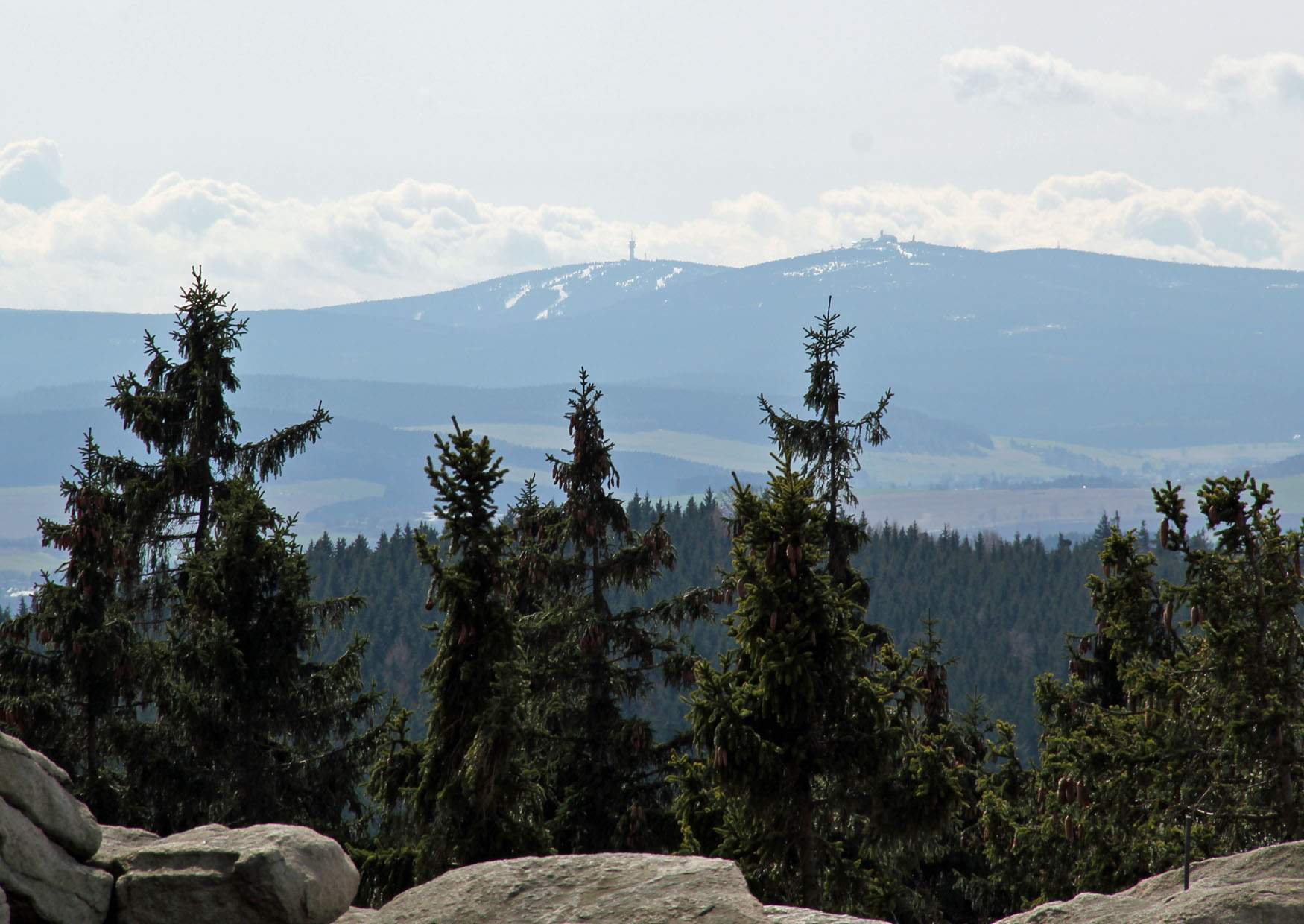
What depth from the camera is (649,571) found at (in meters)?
24.0

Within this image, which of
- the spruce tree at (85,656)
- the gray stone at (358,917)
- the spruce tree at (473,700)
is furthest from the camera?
the spruce tree at (85,656)

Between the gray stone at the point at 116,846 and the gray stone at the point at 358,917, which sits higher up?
the gray stone at the point at 116,846

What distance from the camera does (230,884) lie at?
13.3 meters

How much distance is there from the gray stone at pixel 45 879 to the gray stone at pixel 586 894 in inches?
111

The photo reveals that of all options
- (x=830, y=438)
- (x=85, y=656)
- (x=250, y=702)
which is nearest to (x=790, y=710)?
(x=250, y=702)

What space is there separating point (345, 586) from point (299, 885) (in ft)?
487

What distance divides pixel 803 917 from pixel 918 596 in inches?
6696

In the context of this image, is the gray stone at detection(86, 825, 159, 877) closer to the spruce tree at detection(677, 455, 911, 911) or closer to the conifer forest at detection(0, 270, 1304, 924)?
the conifer forest at detection(0, 270, 1304, 924)

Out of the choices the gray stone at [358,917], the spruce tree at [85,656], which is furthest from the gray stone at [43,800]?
the spruce tree at [85,656]

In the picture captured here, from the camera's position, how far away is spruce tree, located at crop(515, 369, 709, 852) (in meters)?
23.6

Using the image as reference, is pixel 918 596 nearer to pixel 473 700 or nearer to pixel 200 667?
pixel 200 667

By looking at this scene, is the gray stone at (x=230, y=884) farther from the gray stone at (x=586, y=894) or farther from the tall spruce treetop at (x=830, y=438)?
the tall spruce treetop at (x=830, y=438)

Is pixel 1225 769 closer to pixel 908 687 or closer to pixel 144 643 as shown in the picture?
pixel 908 687

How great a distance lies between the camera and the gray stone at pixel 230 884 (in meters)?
13.3
